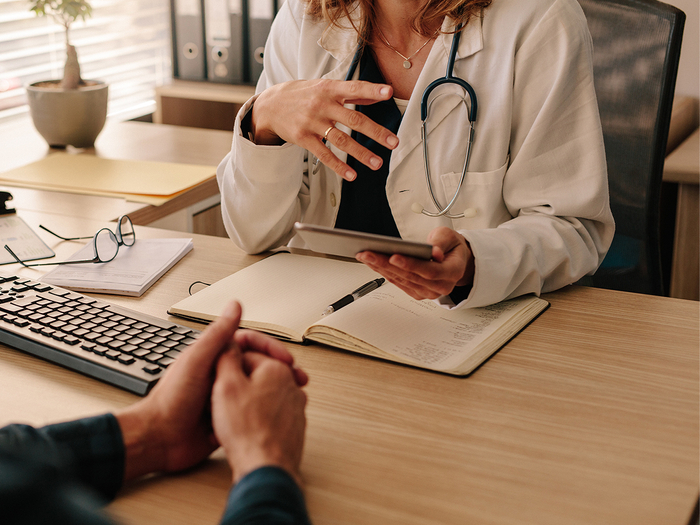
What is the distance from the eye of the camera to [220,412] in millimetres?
542

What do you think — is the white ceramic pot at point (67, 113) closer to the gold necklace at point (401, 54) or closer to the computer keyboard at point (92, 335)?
the gold necklace at point (401, 54)

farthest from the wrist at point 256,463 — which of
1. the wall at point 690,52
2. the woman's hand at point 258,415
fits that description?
the wall at point 690,52

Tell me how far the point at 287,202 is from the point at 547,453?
2.16ft

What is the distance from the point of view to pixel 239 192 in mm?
1129

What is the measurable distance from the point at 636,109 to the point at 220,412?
1048mm

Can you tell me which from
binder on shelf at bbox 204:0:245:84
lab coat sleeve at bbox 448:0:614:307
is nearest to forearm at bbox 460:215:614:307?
lab coat sleeve at bbox 448:0:614:307

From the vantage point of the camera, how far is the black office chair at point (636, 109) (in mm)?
1229

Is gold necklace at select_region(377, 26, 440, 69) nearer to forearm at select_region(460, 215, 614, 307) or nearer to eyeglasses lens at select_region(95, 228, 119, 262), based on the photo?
forearm at select_region(460, 215, 614, 307)

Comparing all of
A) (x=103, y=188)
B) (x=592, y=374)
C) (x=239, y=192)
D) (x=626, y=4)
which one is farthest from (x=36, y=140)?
(x=592, y=374)

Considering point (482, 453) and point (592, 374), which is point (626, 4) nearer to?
point (592, 374)

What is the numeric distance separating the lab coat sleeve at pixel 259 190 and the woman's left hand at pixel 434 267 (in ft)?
1.13

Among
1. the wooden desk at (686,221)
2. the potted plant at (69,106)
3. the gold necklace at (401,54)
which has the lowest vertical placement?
the wooden desk at (686,221)

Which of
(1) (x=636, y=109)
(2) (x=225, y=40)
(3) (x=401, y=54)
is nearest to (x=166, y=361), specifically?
(3) (x=401, y=54)

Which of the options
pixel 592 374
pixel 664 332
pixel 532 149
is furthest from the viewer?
pixel 532 149
